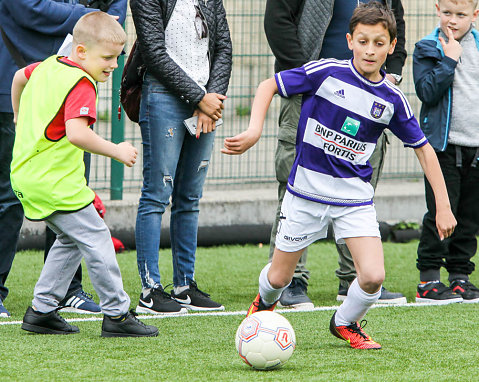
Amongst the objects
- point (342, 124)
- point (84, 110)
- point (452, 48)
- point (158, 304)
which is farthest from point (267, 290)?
point (452, 48)

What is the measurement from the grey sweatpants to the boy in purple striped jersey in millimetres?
879

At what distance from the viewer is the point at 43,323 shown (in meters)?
4.65

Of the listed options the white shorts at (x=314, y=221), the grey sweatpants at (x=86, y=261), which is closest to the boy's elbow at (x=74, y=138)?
the grey sweatpants at (x=86, y=261)

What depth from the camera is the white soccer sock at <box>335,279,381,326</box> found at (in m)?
4.37

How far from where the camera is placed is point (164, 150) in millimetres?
5188

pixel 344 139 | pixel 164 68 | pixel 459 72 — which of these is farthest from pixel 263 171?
pixel 344 139

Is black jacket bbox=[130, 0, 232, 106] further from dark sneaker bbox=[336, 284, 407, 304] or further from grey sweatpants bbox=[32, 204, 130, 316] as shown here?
dark sneaker bbox=[336, 284, 407, 304]

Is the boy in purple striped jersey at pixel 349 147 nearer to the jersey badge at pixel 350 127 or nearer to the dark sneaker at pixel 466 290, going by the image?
the jersey badge at pixel 350 127

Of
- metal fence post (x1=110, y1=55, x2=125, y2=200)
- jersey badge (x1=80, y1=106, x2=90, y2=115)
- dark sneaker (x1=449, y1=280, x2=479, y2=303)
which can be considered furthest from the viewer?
metal fence post (x1=110, y1=55, x2=125, y2=200)

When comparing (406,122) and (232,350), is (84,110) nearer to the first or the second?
(232,350)

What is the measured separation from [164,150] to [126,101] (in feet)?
1.51

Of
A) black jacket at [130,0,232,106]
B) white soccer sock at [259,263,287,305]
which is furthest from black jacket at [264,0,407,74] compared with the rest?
white soccer sock at [259,263,287,305]

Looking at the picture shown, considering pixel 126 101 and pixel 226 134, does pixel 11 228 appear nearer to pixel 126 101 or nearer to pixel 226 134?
pixel 126 101

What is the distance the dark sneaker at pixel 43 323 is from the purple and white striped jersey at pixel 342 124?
144 centimetres
